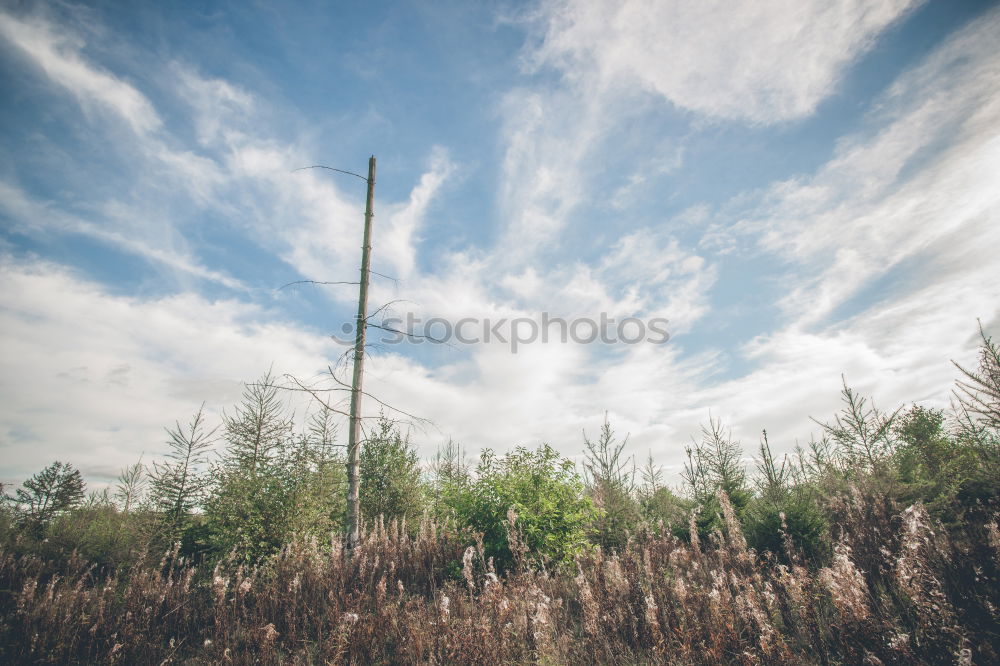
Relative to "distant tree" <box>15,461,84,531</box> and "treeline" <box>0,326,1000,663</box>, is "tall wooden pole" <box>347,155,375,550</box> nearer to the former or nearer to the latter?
"treeline" <box>0,326,1000,663</box>

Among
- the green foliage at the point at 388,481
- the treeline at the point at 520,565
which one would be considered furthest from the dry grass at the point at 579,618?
the green foliage at the point at 388,481

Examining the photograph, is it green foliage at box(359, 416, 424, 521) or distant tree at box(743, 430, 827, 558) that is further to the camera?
green foliage at box(359, 416, 424, 521)

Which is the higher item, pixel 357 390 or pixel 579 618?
pixel 357 390

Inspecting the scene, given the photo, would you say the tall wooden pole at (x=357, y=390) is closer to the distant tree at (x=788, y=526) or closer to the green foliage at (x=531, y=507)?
the green foliage at (x=531, y=507)

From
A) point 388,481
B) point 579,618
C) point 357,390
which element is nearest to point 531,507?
point 579,618

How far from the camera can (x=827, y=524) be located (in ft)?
27.9

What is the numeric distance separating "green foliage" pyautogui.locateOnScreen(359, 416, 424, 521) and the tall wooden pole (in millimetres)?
4637

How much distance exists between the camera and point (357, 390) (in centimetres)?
955

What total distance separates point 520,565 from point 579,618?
2.24m

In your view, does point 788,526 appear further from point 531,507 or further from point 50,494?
point 50,494

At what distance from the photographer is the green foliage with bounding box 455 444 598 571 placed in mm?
8086

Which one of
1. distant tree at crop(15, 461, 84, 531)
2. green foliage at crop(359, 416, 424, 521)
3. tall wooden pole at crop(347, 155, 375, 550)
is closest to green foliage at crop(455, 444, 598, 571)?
tall wooden pole at crop(347, 155, 375, 550)

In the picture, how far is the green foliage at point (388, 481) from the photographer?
14266mm

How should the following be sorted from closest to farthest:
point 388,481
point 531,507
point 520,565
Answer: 1. point 520,565
2. point 531,507
3. point 388,481
